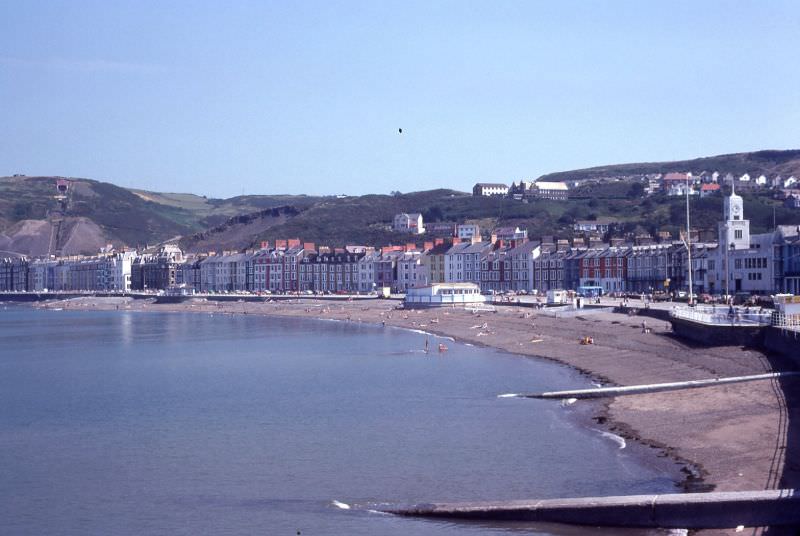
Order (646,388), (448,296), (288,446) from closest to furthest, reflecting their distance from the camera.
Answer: (288,446), (646,388), (448,296)

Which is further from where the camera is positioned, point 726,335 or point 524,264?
point 524,264

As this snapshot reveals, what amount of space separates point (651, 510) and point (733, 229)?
55081 millimetres

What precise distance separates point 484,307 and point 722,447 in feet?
179

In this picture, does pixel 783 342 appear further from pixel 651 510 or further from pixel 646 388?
pixel 651 510

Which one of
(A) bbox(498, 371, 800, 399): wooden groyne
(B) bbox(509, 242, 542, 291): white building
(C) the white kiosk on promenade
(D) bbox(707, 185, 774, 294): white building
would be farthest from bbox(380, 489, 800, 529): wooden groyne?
(B) bbox(509, 242, 542, 291): white building

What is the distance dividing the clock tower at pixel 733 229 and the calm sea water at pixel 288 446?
27.3 metres

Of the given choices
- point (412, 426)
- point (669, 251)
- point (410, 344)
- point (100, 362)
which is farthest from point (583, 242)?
point (412, 426)

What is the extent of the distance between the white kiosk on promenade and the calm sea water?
3197 centimetres

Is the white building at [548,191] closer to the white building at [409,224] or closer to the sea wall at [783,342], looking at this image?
the white building at [409,224]

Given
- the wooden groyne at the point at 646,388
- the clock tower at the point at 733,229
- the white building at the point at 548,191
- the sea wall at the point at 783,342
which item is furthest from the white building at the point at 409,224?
the wooden groyne at the point at 646,388

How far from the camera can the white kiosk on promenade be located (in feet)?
261

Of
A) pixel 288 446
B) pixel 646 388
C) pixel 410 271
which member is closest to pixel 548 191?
pixel 410 271

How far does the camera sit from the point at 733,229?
67625 mm

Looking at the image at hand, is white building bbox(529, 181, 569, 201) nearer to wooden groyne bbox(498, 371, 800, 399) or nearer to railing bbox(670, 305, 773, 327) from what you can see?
railing bbox(670, 305, 773, 327)
